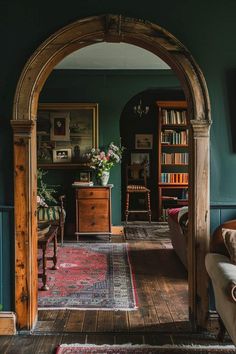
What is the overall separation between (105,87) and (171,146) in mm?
2465

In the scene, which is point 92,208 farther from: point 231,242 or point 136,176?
point 231,242

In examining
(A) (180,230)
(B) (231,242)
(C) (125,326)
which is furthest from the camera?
(A) (180,230)

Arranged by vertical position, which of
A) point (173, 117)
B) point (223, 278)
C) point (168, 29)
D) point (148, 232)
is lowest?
point (148, 232)

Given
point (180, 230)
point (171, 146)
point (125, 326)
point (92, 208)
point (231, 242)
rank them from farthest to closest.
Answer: point (171, 146), point (92, 208), point (180, 230), point (125, 326), point (231, 242)

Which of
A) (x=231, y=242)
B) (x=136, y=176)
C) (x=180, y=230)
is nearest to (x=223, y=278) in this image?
(x=231, y=242)

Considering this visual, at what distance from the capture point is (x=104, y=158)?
6938 mm

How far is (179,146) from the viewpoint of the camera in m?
9.12

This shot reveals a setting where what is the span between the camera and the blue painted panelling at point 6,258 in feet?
10.7

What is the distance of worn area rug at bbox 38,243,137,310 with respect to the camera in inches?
155

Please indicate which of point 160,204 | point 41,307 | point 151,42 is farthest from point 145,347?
point 160,204

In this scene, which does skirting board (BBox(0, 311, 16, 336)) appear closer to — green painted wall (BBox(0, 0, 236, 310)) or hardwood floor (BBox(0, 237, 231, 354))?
hardwood floor (BBox(0, 237, 231, 354))

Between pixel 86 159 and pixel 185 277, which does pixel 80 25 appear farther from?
pixel 86 159

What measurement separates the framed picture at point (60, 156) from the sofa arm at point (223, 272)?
4.59 metres

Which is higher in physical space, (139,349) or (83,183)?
(83,183)
